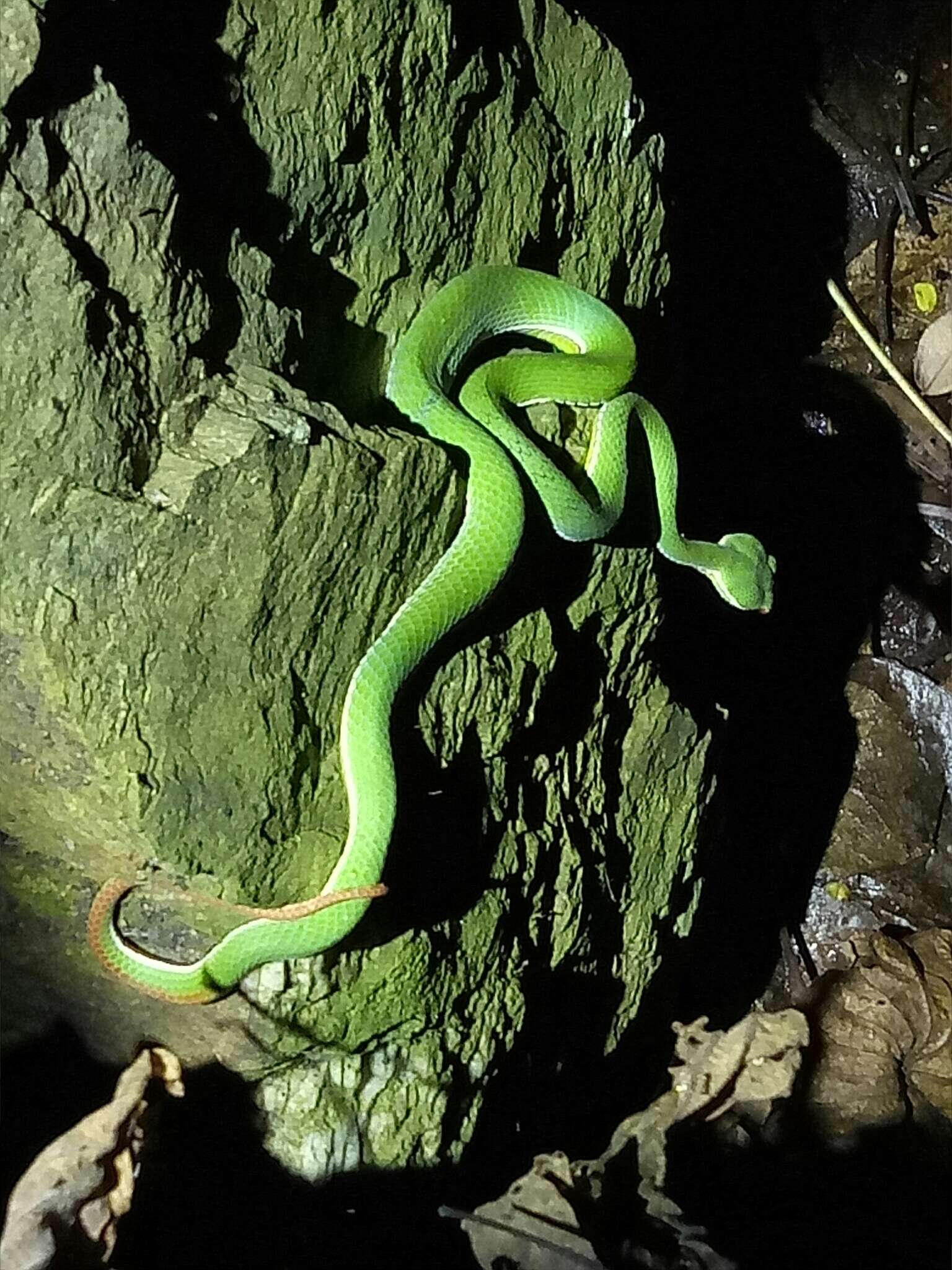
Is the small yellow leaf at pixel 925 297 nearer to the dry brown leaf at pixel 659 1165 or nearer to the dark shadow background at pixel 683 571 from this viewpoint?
the dark shadow background at pixel 683 571

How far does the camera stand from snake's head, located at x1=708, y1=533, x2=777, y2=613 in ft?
9.93

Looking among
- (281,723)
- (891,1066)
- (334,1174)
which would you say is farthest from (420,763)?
(891,1066)

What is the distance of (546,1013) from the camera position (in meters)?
2.90

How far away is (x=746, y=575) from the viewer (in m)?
3.05

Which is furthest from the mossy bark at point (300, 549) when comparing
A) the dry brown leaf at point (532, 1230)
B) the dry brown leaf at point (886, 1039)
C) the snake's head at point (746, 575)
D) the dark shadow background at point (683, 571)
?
the dry brown leaf at point (886, 1039)

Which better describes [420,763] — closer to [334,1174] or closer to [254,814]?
[254,814]

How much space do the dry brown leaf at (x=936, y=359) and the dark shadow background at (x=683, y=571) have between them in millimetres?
170

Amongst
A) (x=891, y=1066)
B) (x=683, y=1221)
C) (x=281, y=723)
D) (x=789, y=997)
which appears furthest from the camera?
(x=789, y=997)

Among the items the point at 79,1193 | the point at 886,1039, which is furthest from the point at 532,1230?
the point at 886,1039

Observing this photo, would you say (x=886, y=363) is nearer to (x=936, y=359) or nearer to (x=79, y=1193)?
(x=936, y=359)

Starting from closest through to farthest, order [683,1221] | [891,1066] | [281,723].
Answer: [281,723] → [683,1221] → [891,1066]

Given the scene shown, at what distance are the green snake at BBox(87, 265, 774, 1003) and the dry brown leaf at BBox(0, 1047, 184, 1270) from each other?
0.29 m

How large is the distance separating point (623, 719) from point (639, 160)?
54.1 inches

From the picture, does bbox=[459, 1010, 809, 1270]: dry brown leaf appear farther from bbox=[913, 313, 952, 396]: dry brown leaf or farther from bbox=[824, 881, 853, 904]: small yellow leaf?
bbox=[913, 313, 952, 396]: dry brown leaf
